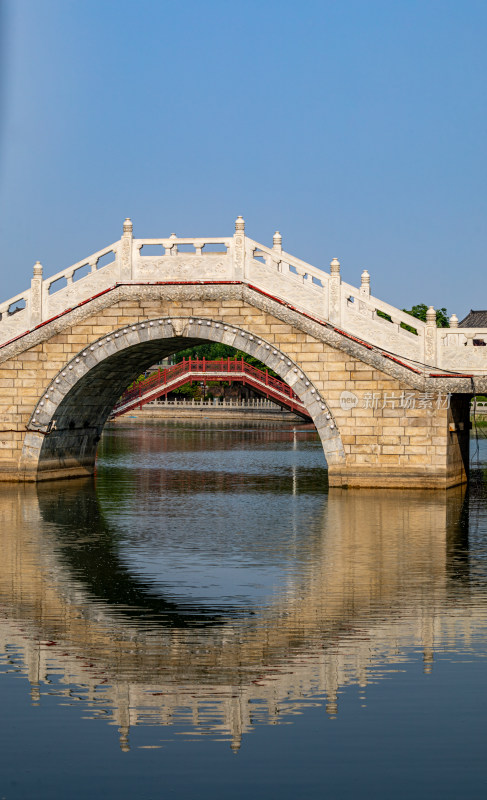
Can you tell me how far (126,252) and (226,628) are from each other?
15.5 meters

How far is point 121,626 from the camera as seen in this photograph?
1098cm

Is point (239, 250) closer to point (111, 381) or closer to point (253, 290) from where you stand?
point (253, 290)

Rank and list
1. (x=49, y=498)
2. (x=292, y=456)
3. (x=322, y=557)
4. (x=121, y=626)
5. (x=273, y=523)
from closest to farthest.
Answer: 1. (x=121, y=626)
2. (x=322, y=557)
3. (x=273, y=523)
4. (x=49, y=498)
5. (x=292, y=456)

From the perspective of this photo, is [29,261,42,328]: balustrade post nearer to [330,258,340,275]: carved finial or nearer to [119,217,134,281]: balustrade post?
[119,217,134,281]: balustrade post

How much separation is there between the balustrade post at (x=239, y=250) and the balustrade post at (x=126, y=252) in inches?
96.9

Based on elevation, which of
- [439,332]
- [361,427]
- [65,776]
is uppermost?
[439,332]

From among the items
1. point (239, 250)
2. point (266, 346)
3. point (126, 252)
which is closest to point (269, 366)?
point (266, 346)

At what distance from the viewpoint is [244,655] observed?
9852 mm

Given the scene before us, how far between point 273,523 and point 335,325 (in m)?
6.19

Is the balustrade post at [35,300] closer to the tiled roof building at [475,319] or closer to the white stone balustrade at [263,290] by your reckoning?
the white stone balustrade at [263,290]

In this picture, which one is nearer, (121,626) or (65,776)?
(65,776)

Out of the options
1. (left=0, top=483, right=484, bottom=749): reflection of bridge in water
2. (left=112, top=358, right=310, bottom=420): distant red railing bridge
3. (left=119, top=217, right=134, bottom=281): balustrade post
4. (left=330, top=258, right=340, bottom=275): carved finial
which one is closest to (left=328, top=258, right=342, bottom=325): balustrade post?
(left=330, top=258, right=340, bottom=275): carved finial

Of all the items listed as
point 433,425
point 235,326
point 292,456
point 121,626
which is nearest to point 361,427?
point 433,425

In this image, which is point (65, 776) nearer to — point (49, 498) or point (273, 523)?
point (273, 523)
